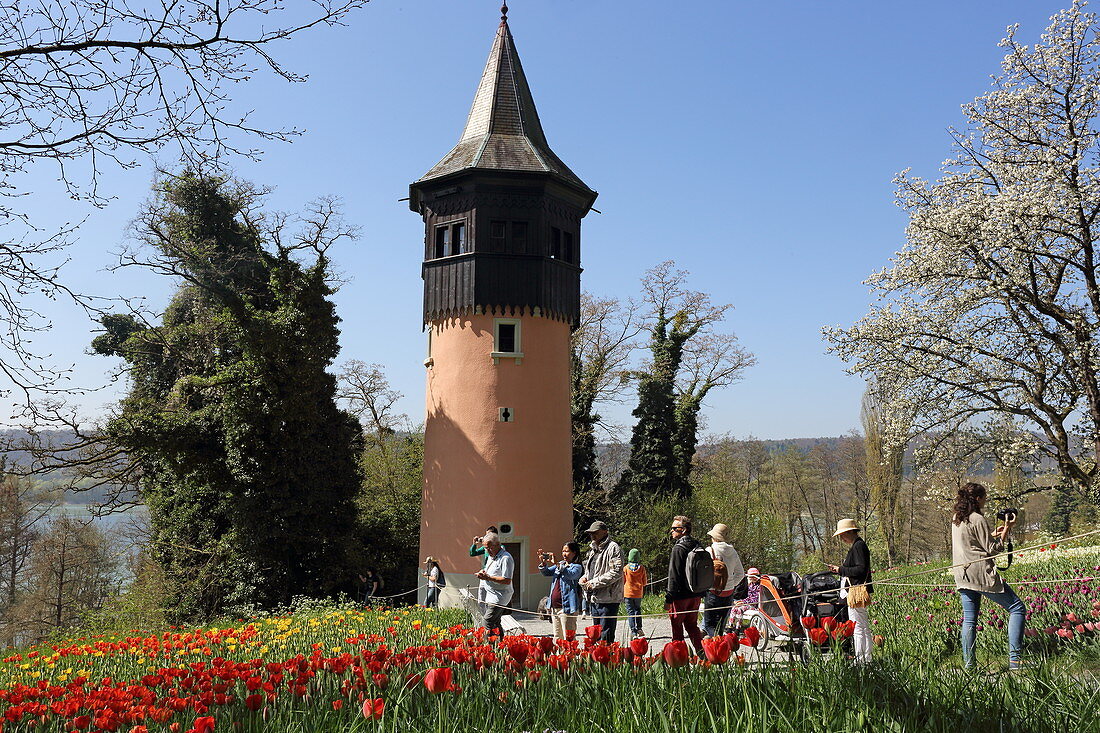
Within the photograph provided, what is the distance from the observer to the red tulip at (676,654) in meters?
3.66

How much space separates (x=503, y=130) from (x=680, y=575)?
16.1 m

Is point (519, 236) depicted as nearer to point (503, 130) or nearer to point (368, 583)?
point (503, 130)

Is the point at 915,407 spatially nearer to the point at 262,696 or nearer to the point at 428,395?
the point at 428,395

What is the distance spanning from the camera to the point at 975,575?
688cm

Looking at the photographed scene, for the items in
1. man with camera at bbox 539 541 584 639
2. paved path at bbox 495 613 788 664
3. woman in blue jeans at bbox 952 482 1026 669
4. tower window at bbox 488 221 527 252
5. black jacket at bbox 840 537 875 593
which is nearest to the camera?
woman in blue jeans at bbox 952 482 1026 669

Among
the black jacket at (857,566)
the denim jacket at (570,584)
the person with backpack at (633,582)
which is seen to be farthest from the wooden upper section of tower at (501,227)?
the black jacket at (857,566)

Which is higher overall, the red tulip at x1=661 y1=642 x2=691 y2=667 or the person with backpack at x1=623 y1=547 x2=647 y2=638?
the red tulip at x1=661 y1=642 x2=691 y2=667

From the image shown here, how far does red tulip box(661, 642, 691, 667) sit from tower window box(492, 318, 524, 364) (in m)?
16.5

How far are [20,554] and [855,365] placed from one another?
3508cm

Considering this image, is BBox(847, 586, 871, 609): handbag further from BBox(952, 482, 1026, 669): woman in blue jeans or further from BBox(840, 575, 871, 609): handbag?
BBox(952, 482, 1026, 669): woman in blue jeans

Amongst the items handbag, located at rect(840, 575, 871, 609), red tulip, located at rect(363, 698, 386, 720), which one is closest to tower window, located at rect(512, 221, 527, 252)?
handbag, located at rect(840, 575, 871, 609)

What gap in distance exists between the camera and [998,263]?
19656mm

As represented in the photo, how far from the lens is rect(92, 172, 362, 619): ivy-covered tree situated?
19984 mm

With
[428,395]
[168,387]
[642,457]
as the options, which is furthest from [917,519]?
[168,387]
